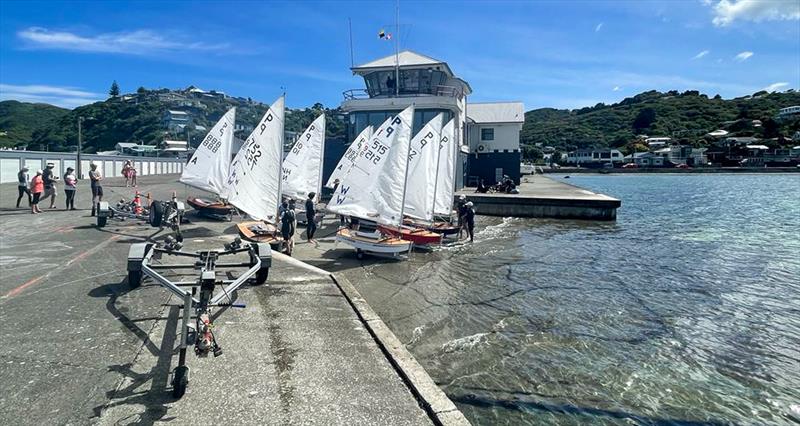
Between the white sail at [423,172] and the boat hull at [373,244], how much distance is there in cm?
393

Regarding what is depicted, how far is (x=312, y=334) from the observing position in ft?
24.1

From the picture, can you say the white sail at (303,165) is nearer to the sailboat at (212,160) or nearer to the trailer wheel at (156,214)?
the sailboat at (212,160)

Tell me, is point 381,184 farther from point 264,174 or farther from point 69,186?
point 69,186

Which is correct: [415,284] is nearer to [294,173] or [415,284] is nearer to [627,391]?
[627,391]

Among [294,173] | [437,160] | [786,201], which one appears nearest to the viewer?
[437,160]

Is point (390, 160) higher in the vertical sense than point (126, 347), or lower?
higher

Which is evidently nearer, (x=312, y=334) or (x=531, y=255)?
(x=312, y=334)

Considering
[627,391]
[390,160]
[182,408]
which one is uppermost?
[390,160]

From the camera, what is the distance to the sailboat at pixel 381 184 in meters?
17.1

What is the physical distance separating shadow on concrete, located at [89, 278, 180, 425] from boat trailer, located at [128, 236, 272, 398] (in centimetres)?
20

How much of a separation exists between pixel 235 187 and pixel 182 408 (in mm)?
11776

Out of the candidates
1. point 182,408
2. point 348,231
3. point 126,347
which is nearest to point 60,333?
point 126,347

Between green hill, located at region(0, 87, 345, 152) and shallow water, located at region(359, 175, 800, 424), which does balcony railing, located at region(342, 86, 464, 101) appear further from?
green hill, located at region(0, 87, 345, 152)

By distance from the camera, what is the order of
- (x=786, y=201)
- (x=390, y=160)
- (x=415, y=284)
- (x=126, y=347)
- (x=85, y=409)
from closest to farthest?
(x=85, y=409) < (x=126, y=347) < (x=415, y=284) < (x=390, y=160) < (x=786, y=201)
